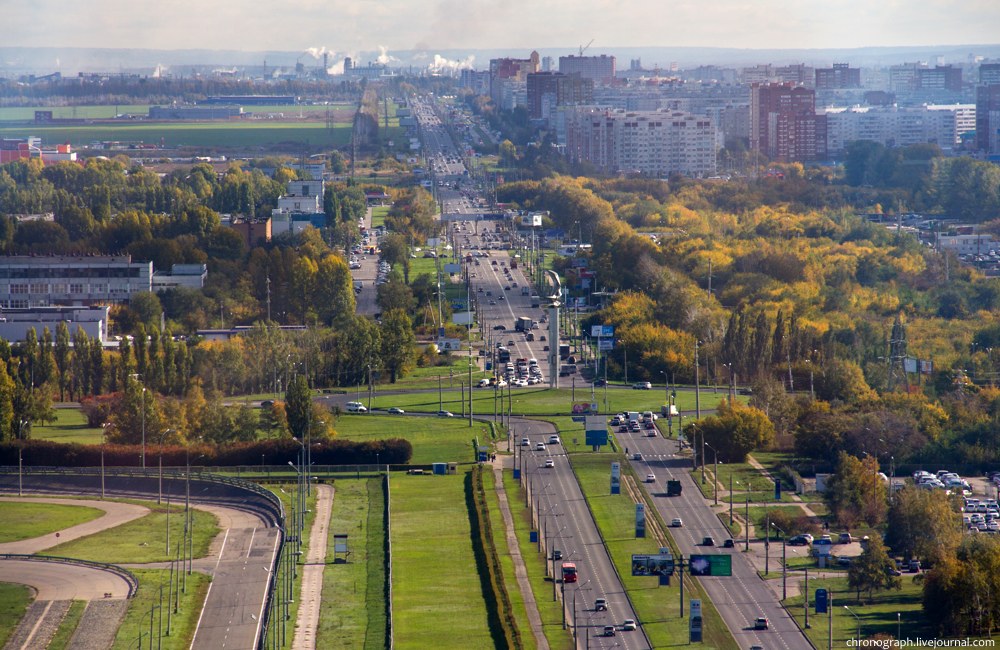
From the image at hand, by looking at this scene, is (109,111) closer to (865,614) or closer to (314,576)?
(314,576)

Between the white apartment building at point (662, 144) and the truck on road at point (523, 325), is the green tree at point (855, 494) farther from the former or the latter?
the white apartment building at point (662, 144)

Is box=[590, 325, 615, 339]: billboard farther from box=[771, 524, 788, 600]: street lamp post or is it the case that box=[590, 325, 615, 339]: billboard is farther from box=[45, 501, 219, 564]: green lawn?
box=[771, 524, 788, 600]: street lamp post

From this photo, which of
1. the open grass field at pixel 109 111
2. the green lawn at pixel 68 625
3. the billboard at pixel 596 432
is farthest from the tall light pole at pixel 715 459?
the open grass field at pixel 109 111

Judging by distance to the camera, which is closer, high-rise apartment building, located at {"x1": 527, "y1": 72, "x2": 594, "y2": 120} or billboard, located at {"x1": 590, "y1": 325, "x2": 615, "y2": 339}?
billboard, located at {"x1": 590, "y1": 325, "x2": 615, "y2": 339}

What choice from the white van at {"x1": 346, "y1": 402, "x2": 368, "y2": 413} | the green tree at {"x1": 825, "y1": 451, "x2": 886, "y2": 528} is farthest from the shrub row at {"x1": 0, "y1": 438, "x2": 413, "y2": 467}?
the green tree at {"x1": 825, "y1": 451, "x2": 886, "y2": 528}

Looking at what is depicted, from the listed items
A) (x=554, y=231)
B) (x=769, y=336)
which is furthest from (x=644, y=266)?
(x=554, y=231)

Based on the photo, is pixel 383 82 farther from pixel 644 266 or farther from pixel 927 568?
pixel 927 568
